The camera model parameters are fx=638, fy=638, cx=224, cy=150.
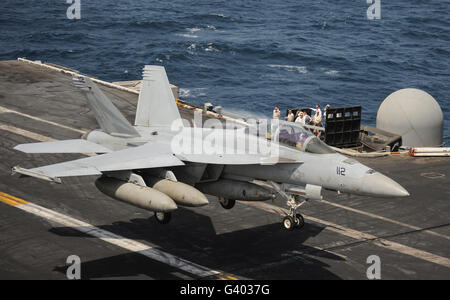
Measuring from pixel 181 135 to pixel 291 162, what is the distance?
Result: 4.97 meters

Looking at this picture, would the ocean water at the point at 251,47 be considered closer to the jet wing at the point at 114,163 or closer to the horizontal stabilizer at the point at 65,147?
the horizontal stabilizer at the point at 65,147

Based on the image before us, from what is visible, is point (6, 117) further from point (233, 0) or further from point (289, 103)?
point (233, 0)

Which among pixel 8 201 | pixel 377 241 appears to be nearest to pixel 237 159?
pixel 377 241

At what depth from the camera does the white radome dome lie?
4362cm

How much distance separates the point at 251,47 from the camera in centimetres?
8938

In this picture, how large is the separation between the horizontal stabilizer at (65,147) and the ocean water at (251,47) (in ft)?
125

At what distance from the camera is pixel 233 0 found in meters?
131

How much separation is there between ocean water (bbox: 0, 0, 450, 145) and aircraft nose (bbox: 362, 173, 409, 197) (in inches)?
1677

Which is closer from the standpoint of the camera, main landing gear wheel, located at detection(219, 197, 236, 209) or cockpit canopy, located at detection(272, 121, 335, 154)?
cockpit canopy, located at detection(272, 121, 335, 154)

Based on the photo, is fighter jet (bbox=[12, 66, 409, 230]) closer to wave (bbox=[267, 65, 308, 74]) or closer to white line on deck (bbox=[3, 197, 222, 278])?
white line on deck (bbox=[3, 197, 222, 278])

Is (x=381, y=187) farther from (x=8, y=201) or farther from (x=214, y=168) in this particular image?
(x=8, y=201)

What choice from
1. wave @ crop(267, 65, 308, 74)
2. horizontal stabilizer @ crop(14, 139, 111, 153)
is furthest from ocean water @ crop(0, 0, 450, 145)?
horizontal stabilizer @ crop(14, 139, 111, 153)

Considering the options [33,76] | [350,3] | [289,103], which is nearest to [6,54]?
[33,76]

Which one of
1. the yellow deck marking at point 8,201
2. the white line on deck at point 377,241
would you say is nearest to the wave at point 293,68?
the white line on deck at point 377,241
